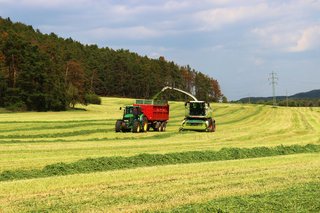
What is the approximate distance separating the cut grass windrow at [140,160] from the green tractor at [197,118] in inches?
508

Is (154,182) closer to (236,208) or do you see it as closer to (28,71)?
(236,208)

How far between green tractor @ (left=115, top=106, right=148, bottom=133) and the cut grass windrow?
1302 centimetres

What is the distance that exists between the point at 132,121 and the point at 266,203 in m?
24.3

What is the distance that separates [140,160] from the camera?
16125mm

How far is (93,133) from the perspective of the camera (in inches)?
1277

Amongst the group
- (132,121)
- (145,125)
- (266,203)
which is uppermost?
(132,121)

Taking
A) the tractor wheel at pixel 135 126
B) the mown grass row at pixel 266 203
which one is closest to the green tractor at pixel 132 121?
the tractor wheel at pixel 135 126

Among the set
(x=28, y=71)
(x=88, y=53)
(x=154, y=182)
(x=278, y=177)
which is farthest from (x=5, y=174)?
(x=88, y=53)

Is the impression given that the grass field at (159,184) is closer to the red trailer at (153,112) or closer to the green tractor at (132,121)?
the green tractor at (132,121)

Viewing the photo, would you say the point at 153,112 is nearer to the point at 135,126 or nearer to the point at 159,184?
the point at 135,126

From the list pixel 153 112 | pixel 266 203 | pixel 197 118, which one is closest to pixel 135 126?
pixel 153 112

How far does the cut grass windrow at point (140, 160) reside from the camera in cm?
1345

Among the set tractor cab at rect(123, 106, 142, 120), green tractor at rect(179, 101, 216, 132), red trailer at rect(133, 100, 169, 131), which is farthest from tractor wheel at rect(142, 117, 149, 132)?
green tractor at rect(179, 101, 216, 132)

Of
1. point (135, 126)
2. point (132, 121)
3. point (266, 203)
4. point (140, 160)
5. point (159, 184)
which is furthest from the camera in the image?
point (132, 121)
